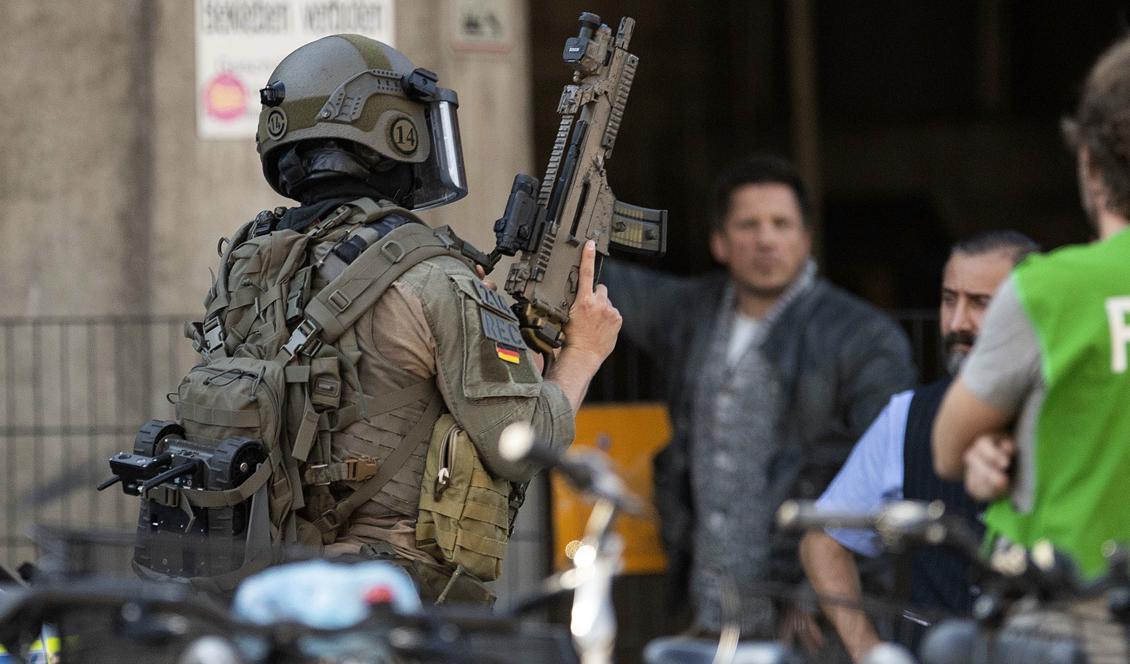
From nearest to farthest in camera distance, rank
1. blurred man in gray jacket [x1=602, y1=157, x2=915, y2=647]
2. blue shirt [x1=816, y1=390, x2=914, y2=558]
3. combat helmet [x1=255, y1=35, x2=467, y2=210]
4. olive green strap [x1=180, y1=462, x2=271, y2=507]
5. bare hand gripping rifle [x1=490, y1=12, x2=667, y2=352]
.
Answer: olive green strap [x1=180, y1=462, x2=271, y2=507]
combat helmet [x1=255, y1=35, x2=467, y2=210]
blue shirt [x1=816, y1=390, x2=914, y2=558]
bare hand gripping rifle [x1=490, y1=12, x2=667, y2=352]
blurred man in gray jacket [x1=602, y1=157, x2=915, y2=647]

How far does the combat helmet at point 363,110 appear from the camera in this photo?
11.8ft

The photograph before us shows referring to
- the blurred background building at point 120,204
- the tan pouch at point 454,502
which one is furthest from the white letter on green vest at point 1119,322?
the blurred background building at point 120,204

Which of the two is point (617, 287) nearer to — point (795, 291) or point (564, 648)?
point (795, 291)

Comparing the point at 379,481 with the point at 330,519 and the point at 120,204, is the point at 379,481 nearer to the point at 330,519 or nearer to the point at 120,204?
the point at 330,519

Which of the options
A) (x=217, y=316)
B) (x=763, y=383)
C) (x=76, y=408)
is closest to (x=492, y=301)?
(x=217, y=316)

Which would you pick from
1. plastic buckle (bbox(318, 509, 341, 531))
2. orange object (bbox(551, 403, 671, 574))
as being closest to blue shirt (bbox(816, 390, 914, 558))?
plastic buckle (bbox(318, 509, 341, 531))

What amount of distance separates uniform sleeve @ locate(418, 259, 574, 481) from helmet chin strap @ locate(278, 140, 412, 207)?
0.33 meters

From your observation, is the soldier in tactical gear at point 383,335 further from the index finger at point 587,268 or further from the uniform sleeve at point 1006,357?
the uniform sleeve at point 1006,357

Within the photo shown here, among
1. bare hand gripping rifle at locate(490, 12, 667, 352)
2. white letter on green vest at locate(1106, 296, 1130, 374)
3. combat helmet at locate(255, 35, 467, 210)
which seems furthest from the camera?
bare hand gripping rifle at locate(490, 12, 667, 352)

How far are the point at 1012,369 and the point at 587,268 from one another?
174 cm

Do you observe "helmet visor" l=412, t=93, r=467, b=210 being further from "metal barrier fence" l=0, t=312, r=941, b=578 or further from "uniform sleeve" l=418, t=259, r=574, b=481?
"metal barrier fence" l=0, t=312, r=941, b=578

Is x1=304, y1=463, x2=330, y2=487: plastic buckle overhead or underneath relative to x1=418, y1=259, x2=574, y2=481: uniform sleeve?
underneath

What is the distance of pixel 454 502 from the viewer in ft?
11.4

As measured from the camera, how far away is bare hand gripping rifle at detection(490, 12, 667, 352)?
153 inches
